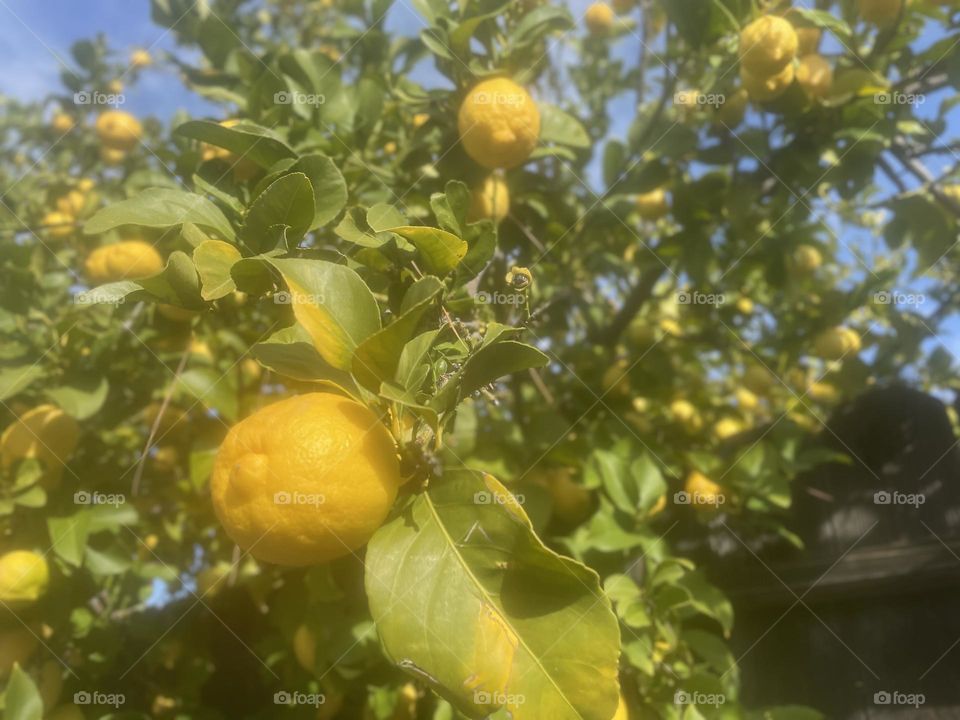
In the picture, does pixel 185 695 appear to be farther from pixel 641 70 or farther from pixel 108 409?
pixel 641 70

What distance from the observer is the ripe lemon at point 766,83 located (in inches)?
51.2

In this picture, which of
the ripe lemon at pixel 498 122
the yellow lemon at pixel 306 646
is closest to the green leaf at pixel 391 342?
the ripe lemon at pixel 498 122

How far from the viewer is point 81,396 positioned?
4.22 feet

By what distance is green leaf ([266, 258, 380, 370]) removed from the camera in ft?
2.18

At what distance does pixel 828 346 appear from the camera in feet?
6.24

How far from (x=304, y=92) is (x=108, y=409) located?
85 cm

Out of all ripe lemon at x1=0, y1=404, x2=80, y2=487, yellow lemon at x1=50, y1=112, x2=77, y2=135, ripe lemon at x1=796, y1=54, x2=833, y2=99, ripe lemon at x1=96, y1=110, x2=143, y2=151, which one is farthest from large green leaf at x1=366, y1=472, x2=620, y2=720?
yellow lemon at x1=50, y1=112, x2=77, y2=135

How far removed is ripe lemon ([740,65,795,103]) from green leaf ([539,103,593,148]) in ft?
1.13

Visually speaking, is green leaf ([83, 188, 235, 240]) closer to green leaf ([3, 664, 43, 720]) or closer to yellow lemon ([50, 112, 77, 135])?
green leaf ([3, 664, 43, 720])

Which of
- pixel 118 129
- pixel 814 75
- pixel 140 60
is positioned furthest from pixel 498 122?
pixel 140 60

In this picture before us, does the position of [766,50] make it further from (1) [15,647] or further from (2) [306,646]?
(1) [15,647]

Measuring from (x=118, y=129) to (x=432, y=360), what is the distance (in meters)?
2.01

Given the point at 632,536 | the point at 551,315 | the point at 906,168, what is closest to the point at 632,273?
the point at 551,315

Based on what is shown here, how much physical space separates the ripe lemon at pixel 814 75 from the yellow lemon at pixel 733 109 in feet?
0.40
